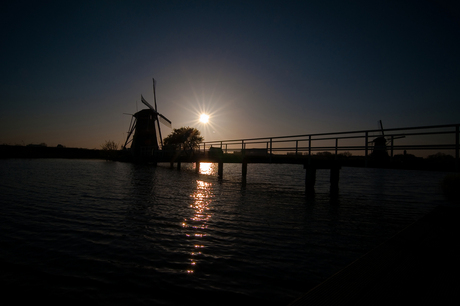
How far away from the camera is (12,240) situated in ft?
16.1

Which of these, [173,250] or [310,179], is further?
[310,179]

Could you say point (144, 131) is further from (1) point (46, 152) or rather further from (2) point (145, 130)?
(1) point (46, 152)

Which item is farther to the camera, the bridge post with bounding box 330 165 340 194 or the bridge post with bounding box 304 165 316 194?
the bridge post with bounding box 304 165 316 194

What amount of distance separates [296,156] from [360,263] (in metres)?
12.3

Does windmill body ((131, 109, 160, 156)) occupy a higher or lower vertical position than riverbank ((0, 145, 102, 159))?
higher

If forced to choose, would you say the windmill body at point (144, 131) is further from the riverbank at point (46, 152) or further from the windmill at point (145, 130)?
the riverbank at point (46, 152)

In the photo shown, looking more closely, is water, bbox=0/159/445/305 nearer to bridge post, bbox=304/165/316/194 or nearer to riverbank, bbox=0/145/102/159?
bridge post, bbox=304/165/316/194

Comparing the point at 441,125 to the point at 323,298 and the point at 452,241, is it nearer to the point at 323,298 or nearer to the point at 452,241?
the point at 452,241

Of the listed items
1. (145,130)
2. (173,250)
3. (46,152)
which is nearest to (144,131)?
(145,130)

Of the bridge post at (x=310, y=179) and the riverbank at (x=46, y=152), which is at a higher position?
the riverbank at (x=46, y=152)

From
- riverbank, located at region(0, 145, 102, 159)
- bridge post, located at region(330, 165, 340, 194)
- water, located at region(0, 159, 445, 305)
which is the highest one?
riverbank, located at region(0, 145, 102, 159)

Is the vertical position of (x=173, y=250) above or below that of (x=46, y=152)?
below

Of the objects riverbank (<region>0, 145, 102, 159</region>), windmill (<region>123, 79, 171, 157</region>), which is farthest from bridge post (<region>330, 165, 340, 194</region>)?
riverbank (<region>0, 145, 102, 159</region>)

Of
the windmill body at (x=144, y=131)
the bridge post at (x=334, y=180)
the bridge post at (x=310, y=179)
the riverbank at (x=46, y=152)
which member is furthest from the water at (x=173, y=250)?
the riverbank at (x=46, y=152)
